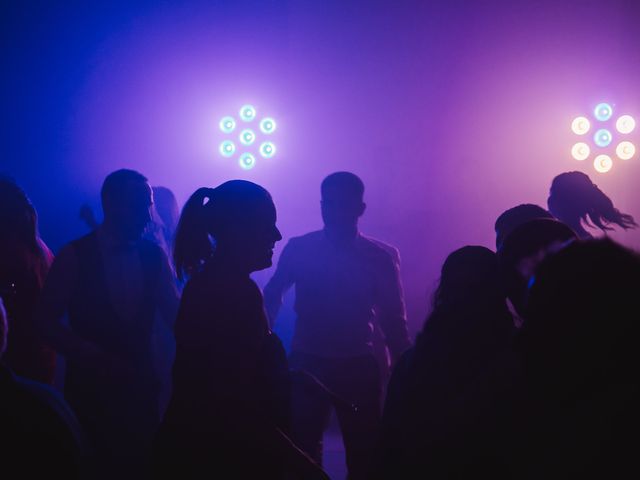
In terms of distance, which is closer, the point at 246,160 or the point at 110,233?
the point at 110,233

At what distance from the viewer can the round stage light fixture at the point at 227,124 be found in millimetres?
5430

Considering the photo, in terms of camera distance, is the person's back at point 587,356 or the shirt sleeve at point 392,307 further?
the shirt sleeve at point 392,307

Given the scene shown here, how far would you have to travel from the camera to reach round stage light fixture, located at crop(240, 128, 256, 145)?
545 cm

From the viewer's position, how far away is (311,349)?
2912 mm

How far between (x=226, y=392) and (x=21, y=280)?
158 centimetres

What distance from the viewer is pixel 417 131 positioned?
568 centimetres

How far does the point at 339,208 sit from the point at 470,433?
202 cm

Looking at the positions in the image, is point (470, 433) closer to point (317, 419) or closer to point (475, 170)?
point (317, 419)

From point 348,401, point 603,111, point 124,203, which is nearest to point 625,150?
point 603,111

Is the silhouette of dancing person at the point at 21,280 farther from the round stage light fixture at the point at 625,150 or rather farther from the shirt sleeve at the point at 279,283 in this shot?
the round stage light fixture at the point at 625,150

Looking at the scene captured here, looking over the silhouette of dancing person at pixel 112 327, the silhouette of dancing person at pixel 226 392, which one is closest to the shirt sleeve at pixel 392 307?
the silhouette of dancing person at pixel 112 327

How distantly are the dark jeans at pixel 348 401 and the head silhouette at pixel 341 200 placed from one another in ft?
2.58

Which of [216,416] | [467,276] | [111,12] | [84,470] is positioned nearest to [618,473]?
[467,276]

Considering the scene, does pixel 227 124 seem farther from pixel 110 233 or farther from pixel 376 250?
pixel 110 233
